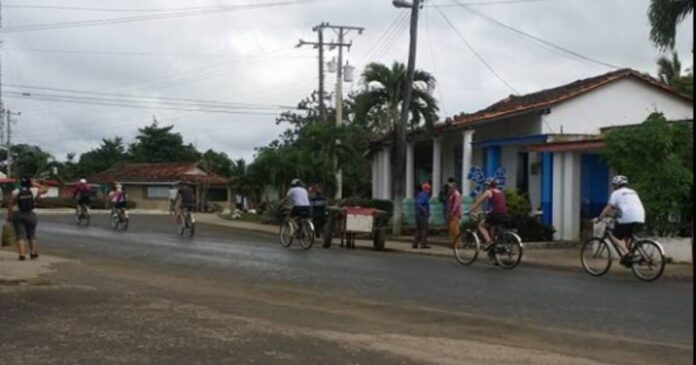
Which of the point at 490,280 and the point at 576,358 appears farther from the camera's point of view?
the point at 490,280

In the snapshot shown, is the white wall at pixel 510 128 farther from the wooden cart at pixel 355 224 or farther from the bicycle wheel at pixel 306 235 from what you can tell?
the bicycle wheel at pixel 306 235

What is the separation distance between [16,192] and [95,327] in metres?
8.91

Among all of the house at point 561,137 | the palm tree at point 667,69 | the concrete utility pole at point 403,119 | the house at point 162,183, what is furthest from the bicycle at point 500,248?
the house at point 162,183

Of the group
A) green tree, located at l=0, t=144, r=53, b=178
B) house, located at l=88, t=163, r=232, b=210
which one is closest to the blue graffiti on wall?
house, located at l=88, t=163, r=232, b=210

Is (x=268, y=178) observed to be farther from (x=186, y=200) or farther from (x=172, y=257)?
(x=172, y=257)

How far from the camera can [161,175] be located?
7400cm

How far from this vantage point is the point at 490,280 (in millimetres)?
14672

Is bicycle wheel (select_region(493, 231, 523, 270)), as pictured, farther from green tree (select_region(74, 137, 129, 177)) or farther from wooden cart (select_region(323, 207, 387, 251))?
green tree (select_region(74, 137, 129, 177))

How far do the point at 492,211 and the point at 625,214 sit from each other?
2.71 metres

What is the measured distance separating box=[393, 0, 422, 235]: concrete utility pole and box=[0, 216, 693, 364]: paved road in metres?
9.20

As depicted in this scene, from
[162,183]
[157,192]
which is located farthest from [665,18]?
[157,192]

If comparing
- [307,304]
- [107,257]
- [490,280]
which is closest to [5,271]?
[107,257]

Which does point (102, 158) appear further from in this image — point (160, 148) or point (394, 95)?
point (394, 95)

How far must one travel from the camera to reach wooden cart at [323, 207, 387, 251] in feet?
73.5
